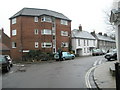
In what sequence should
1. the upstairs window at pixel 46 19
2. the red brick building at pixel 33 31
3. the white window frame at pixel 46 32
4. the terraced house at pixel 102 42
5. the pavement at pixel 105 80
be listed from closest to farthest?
the pavement at pixel 105 80, the red brick building at pixel 33 31, the white window frame at pixel 46 32, the upstairs window at pixel 46 19, the terraced house at pixel 102 42

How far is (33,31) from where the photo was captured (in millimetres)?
45094

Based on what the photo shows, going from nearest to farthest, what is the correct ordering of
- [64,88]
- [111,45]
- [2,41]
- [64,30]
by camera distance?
1. [64,88]
2. [64,30]
3. [2,41]
4. [111,45]

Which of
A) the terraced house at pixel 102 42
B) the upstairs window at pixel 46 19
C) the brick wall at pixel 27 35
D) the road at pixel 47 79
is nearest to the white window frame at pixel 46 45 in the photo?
the brick wall at pixel 27 35

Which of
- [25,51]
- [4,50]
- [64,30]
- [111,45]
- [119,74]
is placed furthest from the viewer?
[111,45]

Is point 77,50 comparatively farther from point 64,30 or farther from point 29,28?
point 29,28

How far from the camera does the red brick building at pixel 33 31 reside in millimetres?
43906

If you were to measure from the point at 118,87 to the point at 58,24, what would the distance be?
42057mm

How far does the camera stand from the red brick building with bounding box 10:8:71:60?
144 feet

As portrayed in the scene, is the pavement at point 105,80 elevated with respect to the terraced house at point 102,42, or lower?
lower

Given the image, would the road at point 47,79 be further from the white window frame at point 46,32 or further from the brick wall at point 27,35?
the white window frame at point 46,32

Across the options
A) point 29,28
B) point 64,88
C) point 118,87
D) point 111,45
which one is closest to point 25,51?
point 29,28

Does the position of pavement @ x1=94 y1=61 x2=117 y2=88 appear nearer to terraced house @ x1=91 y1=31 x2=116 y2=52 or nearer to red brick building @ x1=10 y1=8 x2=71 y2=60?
red brick building @ x1=10 y1=8 x2=71 y2=60

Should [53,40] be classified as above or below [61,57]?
above

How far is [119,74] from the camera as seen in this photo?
7.59 m
